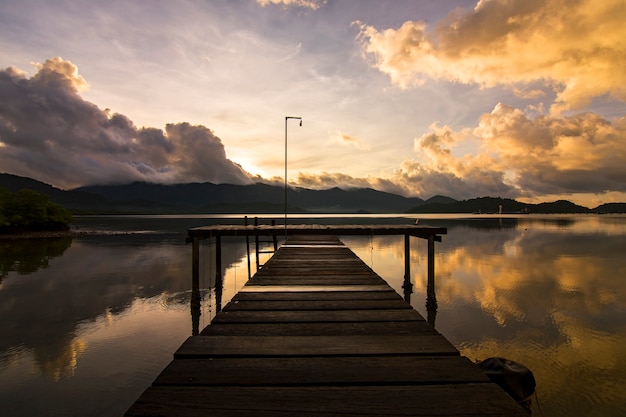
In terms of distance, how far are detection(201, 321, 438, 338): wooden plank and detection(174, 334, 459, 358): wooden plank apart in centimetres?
27

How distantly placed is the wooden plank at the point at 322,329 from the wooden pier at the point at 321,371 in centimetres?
2

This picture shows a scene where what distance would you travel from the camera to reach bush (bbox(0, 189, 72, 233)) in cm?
5491

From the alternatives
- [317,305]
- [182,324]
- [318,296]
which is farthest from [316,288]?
[182,324]

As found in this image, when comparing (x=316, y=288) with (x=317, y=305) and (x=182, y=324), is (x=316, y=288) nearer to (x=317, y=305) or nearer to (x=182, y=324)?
(x=317, y=305)

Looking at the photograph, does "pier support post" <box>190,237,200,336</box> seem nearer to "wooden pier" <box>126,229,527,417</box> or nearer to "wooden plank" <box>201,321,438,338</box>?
"wooden pier" <box>126,229,527,417</box>

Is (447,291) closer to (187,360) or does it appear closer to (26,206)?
(187,360)

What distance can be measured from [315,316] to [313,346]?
63.8 inches

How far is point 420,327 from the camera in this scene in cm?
586

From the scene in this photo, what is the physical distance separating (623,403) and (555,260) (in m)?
28.5

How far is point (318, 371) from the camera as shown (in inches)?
166

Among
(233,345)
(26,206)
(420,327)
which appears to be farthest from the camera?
(26,206)

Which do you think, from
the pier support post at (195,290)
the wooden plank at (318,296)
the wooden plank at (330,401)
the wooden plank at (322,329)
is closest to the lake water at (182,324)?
the pier support post at (195,290)

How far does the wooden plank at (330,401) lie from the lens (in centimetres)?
335

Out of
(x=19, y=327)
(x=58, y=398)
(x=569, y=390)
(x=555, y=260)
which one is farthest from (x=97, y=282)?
(x=555, y=260)
